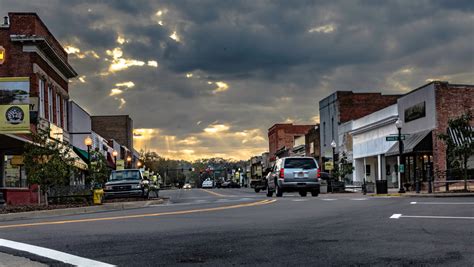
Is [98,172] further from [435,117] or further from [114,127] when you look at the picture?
[114,127]

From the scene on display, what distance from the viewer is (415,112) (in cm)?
4384

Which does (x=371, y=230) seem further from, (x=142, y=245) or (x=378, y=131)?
(x=378, y=131)

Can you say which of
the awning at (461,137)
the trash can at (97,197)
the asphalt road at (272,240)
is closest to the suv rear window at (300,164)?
the awning at (461,137)

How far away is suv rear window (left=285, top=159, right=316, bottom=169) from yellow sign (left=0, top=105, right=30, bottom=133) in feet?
39.9

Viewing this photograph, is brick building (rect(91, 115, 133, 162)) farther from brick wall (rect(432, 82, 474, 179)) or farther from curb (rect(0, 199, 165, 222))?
curb (rect(0, 199, 165, 222))

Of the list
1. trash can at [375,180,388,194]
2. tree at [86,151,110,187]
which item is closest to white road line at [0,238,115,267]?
tree at [86,151,110,187]

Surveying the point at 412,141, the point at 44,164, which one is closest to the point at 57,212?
the point at 44,164

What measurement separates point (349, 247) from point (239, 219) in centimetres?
538

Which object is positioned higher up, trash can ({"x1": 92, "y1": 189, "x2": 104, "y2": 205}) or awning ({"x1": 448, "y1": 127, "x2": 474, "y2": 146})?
awning ({"x1": 448, "y1": 127, "x2": 474, "y2": 146})

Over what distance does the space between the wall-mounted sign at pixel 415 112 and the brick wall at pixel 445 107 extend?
78.4 inches

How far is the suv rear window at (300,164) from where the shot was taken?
29.8 metres

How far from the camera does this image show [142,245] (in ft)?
30.3

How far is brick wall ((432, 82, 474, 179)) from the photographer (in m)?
40.3

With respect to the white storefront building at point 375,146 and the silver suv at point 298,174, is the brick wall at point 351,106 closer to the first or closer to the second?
the white storefront building at point 375,146
